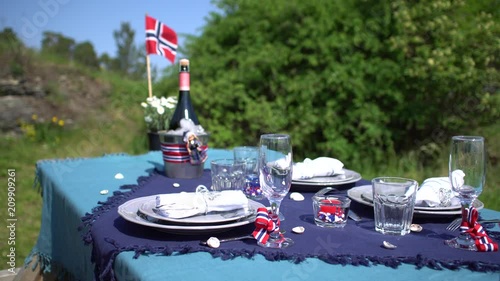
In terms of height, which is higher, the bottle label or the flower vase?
the bottle label

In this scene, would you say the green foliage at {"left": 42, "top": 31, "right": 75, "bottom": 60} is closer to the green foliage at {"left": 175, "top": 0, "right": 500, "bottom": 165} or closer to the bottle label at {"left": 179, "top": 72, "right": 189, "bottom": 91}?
the green foliage at {"left": 175, "top": 0, "right": 500, "bottom": 165}

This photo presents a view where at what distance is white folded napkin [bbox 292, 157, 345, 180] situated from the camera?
1646 millimetres

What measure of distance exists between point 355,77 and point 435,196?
366 cm

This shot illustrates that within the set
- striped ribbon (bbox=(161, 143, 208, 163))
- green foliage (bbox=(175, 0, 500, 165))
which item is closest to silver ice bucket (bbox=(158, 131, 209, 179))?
striped ribbon (bbox=(161, 143, 208, 163))

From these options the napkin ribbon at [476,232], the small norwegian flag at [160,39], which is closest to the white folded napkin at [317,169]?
the napkin ribbon at [476,232]

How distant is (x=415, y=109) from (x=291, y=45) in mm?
1598

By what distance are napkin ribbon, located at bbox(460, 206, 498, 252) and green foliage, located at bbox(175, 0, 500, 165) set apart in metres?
3.66

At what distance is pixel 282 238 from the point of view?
108 cm

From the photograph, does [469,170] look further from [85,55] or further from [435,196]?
[85,55]

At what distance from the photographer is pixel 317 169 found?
1.66 metres

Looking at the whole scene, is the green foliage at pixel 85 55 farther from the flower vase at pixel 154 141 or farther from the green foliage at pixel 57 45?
the flower vase at pixel 154 141

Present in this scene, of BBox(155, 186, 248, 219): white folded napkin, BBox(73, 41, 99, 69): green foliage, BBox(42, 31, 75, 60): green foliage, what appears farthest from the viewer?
BBox(73, 41, 99, 69): green foliage

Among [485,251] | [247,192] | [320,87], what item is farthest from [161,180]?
[320,87]

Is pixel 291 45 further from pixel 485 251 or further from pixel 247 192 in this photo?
pixel 485 251
